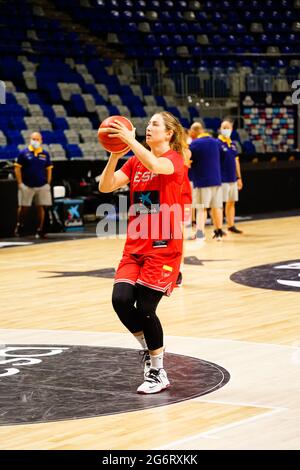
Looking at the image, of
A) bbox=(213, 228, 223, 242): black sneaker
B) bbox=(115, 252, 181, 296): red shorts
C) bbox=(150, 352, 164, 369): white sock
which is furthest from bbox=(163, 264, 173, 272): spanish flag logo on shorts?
bbox=(213, 228, 223, 242): black sneaker

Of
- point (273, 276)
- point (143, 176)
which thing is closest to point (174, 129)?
point (143, 176)

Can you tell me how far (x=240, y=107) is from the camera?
25766 millimetres

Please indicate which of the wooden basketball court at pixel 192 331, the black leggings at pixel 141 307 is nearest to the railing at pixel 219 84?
the wooden basketball court at pixel 192 331

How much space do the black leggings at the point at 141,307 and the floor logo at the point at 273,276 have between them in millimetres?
4719

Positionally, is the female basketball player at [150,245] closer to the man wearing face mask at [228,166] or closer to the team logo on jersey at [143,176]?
the team logo on jersey at [143,176]

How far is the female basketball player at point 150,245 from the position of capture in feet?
21.6

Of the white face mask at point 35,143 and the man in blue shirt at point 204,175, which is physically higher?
the white face mask at point 35,143

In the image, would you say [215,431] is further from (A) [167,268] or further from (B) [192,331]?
(B) [192,331]

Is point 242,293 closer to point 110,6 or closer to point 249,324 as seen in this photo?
point 249,324

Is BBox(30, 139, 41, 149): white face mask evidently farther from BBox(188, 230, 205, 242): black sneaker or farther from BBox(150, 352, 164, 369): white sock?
BBox(150, 352, 164, 369): white sock

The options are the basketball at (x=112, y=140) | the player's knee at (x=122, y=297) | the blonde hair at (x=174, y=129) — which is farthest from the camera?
the blonde hair at (x=174, y=129)

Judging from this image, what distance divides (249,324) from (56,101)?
53.5 feet

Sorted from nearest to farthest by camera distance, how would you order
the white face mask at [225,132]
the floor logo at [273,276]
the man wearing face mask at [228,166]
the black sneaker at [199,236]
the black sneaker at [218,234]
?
the floor logo at [273,276]
the black sneaker at [199,236]
the black sneaker at [218,234]
the white face mask at [225,132]
the man wearing face mask at [228,166]

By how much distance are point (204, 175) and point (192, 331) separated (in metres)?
6.88
